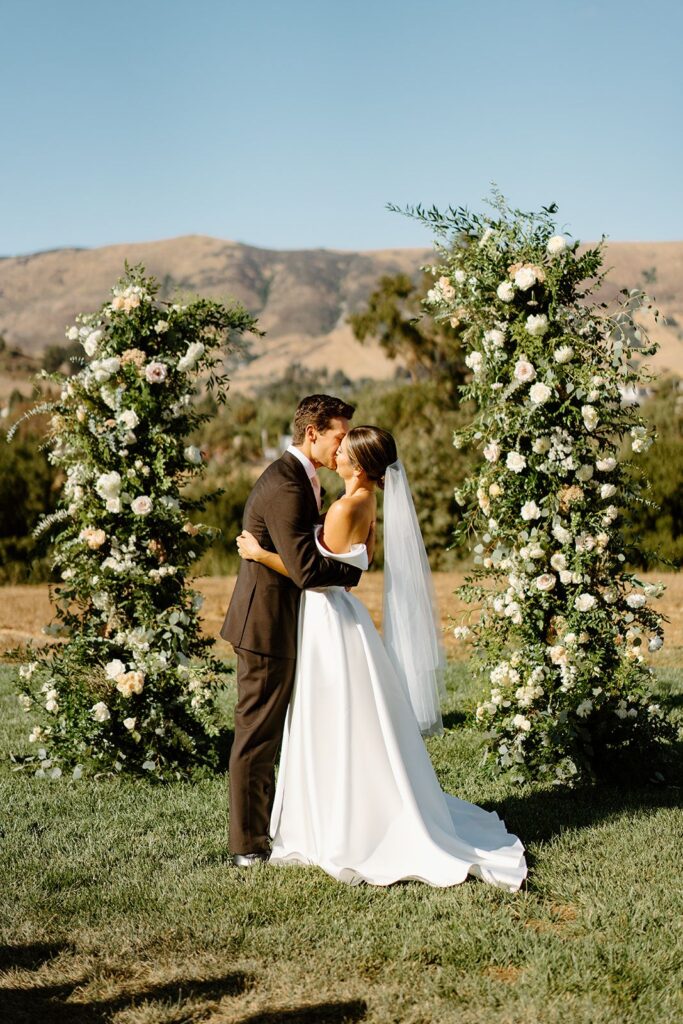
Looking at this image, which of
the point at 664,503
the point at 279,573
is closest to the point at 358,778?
the point at 279,573

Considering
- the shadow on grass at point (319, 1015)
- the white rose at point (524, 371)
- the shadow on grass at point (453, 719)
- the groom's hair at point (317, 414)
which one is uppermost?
the white rose at point (524, 371)

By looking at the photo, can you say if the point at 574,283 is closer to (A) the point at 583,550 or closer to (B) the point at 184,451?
(A) the point at 583,550

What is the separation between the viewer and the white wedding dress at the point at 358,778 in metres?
4.75

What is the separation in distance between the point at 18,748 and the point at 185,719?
160 cm

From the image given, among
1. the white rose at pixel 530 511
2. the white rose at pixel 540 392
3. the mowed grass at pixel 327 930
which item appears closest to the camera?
the mowed grass at pixel 327 930

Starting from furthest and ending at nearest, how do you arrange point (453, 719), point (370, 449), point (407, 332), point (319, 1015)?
point (407, 332) < point (453, 719) < point (370, 449) < point (319, 1015)

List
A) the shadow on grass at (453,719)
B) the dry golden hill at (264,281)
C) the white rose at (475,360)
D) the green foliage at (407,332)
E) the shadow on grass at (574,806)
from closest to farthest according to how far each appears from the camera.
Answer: the shadow on grass at (574,806) → the white rose at (475,360) → the shadow on grass at (453,719) → the green foliage at (407,332) → the dry golden hill at (264,281)

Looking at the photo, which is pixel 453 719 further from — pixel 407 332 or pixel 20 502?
pixel 407 332

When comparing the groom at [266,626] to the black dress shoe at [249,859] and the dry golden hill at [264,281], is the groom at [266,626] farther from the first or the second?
the dry golden hill at [264,281]

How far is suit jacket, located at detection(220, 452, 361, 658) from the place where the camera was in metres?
4.71

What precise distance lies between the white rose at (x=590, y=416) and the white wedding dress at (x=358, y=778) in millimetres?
1619

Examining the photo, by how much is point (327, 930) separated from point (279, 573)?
1.58 meters

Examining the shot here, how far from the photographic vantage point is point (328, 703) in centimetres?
493

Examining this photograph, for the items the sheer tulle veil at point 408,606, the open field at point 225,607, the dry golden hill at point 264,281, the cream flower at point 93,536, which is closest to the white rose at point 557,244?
the sheer tulle veil at point 408,606
